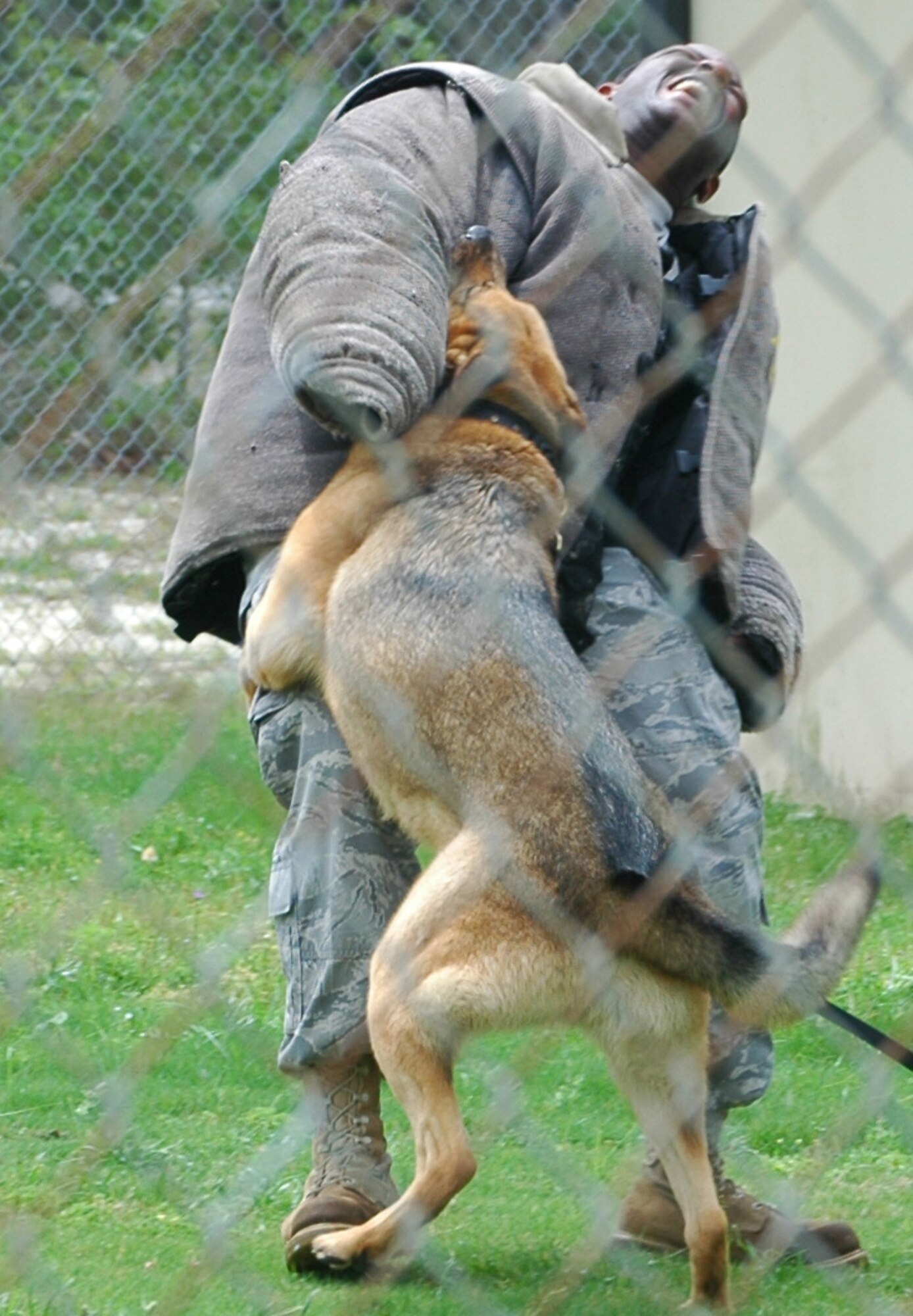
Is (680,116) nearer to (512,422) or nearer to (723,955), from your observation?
(512,422)

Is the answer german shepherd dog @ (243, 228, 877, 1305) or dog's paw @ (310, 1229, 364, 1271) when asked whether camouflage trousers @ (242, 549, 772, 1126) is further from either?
dog's paw @ (310, 1229, 364, 1271)

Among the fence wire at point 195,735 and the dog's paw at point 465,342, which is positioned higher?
the dog's paw at point 465,342

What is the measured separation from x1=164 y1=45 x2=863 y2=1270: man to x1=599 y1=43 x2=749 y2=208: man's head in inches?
2.4

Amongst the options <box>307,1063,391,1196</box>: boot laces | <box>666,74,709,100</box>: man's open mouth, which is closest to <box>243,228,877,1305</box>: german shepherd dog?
<box>307,1063,391,1196</box>: boot laces

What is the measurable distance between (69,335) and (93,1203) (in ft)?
12.7

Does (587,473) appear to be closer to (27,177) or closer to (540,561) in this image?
(540,561)

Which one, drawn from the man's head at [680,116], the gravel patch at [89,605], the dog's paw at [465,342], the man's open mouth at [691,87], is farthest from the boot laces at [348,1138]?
the gravel patch at [89,605]

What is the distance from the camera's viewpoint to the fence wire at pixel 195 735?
2160 millimetres

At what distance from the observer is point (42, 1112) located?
3.87 metres

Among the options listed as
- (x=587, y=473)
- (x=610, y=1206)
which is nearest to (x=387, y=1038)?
(x=610, y=1206)

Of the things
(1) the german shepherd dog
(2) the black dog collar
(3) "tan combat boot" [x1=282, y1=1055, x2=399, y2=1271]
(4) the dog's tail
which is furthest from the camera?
(2) the black dog collar

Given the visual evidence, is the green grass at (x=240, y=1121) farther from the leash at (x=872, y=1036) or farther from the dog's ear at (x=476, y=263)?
the dog's ear at (x=476, y=263)

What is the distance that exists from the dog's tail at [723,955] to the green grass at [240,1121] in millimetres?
201

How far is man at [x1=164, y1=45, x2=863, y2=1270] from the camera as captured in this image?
309cm
